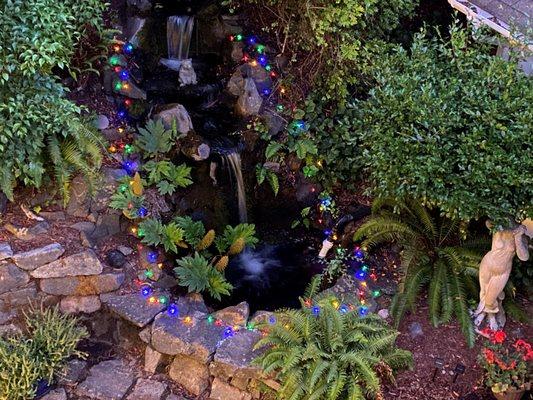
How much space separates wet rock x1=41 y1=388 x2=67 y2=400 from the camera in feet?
19.2

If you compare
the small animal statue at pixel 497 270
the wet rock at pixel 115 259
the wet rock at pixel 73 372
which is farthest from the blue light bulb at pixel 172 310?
the small animal statue at pixel 497 270

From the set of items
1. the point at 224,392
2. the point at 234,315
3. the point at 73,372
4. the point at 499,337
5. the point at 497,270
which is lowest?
the point at 73,372

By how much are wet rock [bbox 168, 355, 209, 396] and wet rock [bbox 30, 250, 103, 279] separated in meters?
1.36

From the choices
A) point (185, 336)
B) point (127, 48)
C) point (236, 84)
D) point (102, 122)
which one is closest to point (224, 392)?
point (185, 336)

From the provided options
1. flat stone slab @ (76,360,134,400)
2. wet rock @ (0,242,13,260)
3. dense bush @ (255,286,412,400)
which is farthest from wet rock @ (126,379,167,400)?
wet rock @ (0,242,13,260)

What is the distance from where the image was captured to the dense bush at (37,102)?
5.81 meters

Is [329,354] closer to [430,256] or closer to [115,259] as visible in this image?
[430,256]

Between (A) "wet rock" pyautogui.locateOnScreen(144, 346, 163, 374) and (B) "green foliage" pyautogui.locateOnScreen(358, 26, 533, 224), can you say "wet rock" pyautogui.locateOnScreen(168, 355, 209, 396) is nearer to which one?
(A) "wet rock" pyautogui.locateOnScreen(144, 346, 163, 374)

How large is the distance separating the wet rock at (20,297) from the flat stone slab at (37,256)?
233mm

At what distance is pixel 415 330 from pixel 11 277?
14.5 feet

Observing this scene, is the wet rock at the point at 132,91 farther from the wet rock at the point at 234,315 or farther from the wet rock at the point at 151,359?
the wet rock at the point at 151,359

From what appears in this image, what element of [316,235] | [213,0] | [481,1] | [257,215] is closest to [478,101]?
[481,1]

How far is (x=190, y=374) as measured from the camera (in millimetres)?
6113

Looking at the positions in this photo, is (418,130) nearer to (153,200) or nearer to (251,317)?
(251,317)
